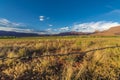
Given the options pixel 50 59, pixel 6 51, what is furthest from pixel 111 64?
pixel 6 51

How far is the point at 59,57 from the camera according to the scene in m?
11.9

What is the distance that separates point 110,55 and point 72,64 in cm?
267

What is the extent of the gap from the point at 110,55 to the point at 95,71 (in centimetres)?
268

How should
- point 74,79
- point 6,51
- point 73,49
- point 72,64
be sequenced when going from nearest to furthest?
point 74,79 → point 72,64 → point 6,51 → point 73,49

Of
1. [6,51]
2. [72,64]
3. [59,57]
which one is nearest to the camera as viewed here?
[72,64]

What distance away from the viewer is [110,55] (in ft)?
40.6

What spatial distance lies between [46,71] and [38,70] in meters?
0.39

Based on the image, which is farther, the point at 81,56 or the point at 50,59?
the point at 81,56

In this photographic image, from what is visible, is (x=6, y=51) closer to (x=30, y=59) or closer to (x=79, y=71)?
(x=30, y=59)

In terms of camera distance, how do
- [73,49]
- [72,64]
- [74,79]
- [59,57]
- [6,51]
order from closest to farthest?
[74,79]
[72,64]
[59,57]
[6,51]
[73,49]

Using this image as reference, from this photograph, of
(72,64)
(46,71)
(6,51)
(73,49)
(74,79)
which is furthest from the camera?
(73,49)

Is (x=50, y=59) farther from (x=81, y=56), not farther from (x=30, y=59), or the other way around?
(x=81, y=56)

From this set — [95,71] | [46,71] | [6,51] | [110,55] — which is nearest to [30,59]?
[46,71]

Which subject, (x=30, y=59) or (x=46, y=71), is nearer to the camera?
(x=46, y=71)
